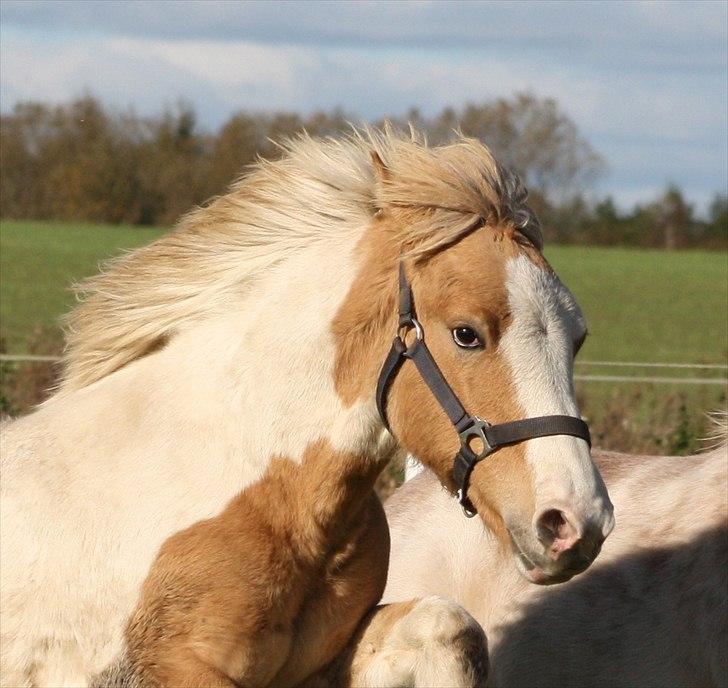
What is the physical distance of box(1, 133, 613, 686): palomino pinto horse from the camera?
302cm

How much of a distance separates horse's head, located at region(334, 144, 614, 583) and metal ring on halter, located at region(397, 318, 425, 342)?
13 mm

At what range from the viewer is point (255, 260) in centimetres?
349

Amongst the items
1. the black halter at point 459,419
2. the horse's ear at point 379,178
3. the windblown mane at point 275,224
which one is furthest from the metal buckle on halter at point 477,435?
the horse's ear at point 379,178

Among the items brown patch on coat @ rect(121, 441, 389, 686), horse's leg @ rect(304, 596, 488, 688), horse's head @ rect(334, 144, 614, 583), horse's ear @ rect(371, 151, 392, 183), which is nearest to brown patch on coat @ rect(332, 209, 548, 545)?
horse's head @ rect(334, 144, 614, 583)

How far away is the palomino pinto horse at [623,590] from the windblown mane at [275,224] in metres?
1.04

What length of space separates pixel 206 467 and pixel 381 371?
548 millimetres

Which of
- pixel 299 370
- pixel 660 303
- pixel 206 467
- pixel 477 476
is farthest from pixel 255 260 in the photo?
pixel 660 303

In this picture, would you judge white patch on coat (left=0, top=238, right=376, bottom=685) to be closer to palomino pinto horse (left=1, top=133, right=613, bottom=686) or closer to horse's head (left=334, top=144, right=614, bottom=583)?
palomino pinto horse (left=1, top=133, right=613, bottom=686)

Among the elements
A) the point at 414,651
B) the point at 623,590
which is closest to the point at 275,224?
the point at 414,651

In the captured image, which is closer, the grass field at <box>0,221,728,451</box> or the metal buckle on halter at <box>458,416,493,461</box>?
the metal buckle on halter at <box>458,416,493,461</box>

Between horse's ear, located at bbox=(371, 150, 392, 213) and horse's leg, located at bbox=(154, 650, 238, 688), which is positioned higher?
horse's ear, located at bbox=(371, 150, 392, 213)

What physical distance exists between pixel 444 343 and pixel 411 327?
104 mm

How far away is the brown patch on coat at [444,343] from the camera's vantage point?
2.98 meters

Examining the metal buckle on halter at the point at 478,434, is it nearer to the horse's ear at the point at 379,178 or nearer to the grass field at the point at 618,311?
the horse's ear at the point at 379,178
